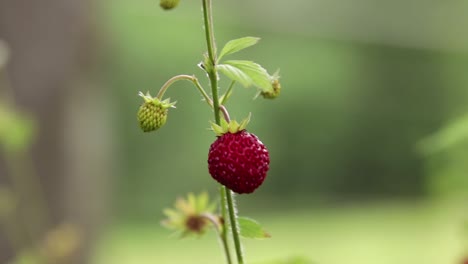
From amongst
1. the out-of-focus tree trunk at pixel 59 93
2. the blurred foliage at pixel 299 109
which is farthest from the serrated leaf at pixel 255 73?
the blurred foliage at pixel 299 109

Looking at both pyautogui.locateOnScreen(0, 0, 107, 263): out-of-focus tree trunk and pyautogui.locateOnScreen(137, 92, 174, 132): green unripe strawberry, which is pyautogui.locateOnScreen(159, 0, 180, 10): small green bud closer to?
pyautogui.locateOnScreen(137, 92, 174, 132): green unripe strawberry

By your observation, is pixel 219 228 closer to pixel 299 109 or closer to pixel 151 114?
pixel 151 114

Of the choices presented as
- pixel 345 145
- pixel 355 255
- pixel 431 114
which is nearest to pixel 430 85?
pixel 431 114

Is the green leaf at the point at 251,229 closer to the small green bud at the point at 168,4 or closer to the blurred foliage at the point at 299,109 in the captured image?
the small green bud at the point at 168,4

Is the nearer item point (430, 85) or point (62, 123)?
point (62, 123)

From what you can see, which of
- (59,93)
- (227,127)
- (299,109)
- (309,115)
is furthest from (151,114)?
(309,115)

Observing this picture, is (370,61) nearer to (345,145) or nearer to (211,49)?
(345,145)
